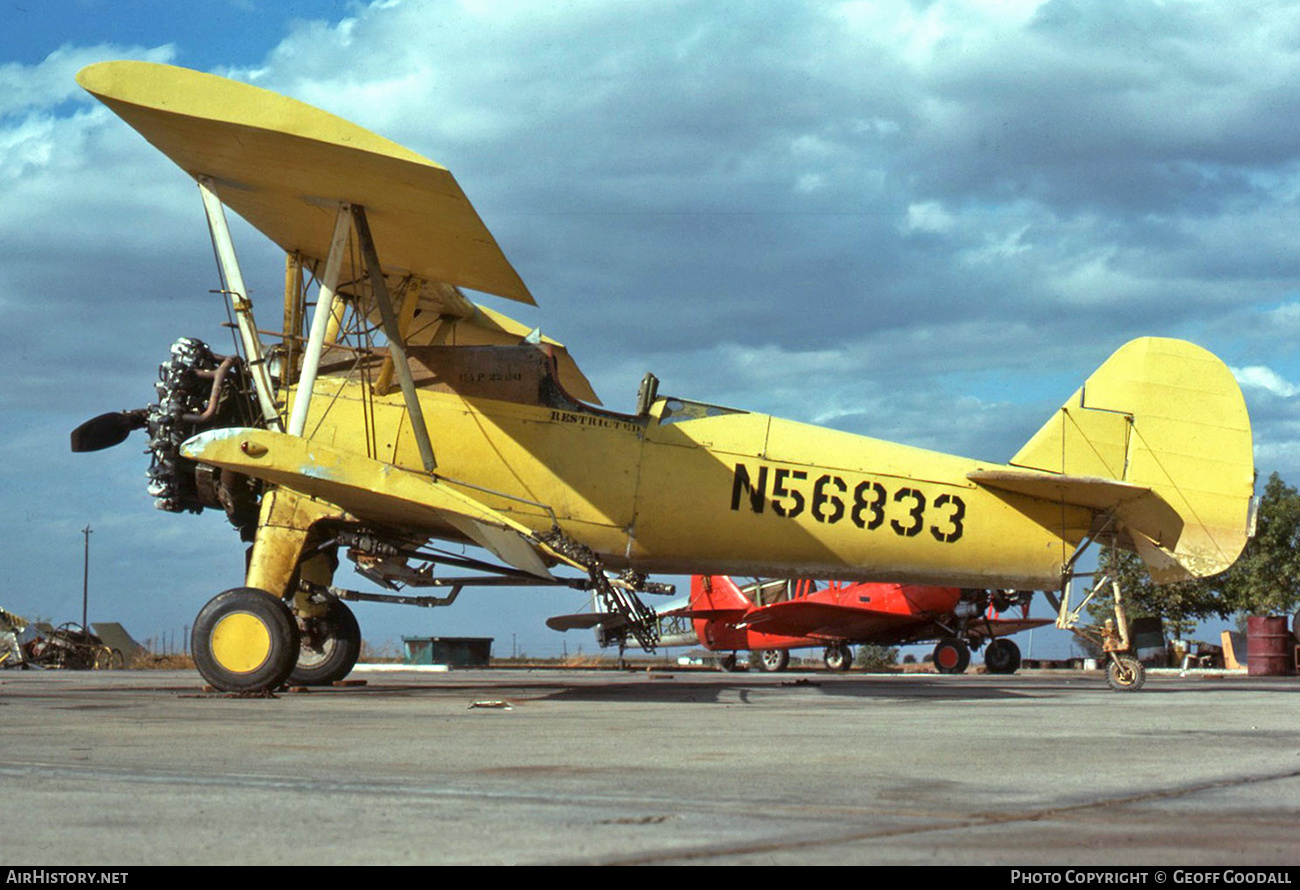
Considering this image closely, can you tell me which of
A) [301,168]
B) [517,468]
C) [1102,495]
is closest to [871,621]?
[1102,495]

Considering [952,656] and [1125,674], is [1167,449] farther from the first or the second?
[952,656]

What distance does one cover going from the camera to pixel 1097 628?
14.3 m

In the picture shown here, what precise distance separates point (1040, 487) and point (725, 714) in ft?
17.3

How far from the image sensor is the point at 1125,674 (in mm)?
14031

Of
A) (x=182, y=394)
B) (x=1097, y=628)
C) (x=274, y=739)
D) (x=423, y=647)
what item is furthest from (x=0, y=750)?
(x=423, y=647)

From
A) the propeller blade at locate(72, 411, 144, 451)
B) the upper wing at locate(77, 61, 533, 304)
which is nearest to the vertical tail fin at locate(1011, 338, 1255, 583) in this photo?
the upper wing at locate(77, 61, 533, 304)

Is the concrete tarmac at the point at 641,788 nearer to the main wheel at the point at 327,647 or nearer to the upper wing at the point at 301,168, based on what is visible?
the upper wing at the point at 301,168

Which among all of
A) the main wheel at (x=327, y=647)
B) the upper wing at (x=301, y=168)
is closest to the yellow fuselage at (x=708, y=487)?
the upper wing at (x=301, y=168)

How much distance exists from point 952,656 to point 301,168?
19.9m

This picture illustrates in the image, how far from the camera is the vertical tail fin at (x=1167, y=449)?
13102 mm

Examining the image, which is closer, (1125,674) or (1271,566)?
(1125,674)

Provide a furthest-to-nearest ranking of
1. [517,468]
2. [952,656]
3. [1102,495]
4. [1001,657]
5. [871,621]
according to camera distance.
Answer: [871,621], [952,656], [1001,657], [1102,495], [517,468]

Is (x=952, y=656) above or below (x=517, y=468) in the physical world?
below

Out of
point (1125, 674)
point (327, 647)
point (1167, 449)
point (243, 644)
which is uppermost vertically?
point (1167, 449)
